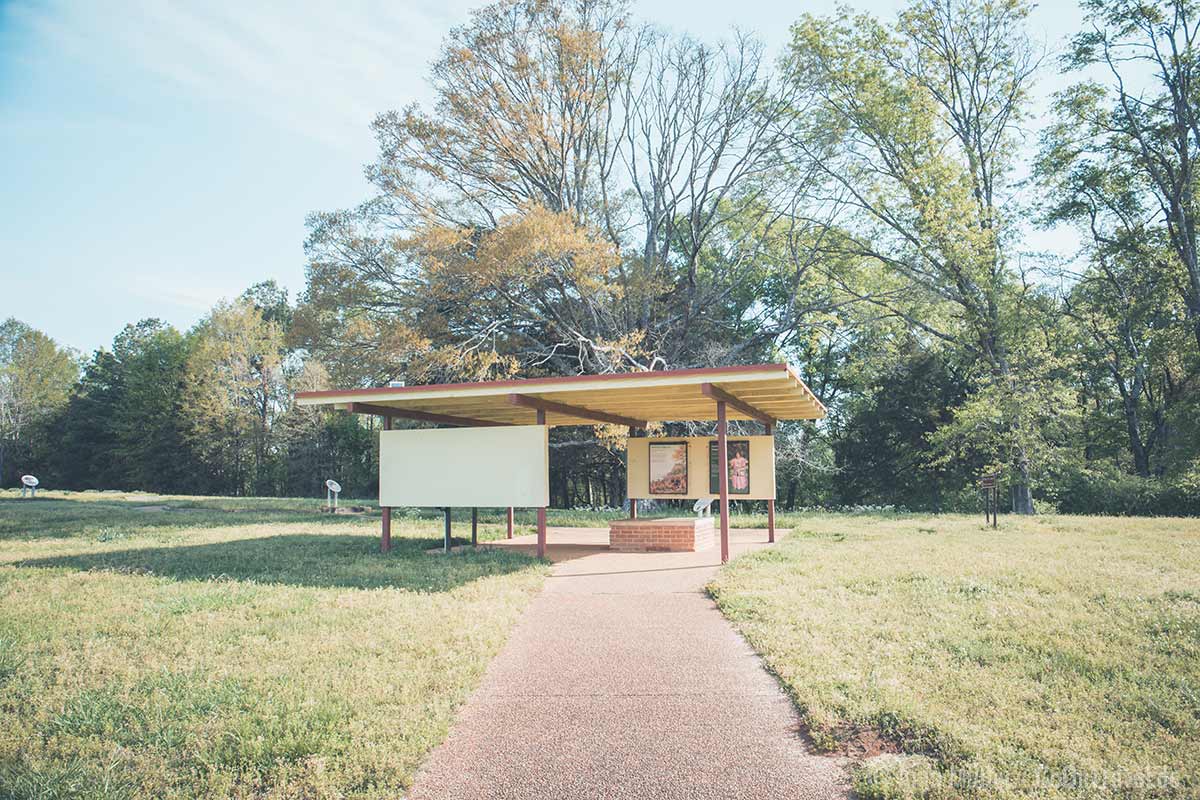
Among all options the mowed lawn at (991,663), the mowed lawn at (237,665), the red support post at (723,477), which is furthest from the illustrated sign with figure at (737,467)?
the mowed lawn at (237,665)

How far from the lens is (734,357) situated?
2705 cm

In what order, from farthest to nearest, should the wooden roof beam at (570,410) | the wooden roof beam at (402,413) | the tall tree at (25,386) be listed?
the tall tree at (25,386) → the wooden roof beam at (402,413) → the wooden roof beam at (570,410)

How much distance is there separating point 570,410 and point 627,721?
9.35m

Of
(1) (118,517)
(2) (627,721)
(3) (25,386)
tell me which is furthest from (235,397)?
(2) (627,721)

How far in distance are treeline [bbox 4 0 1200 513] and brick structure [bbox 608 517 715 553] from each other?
828cm

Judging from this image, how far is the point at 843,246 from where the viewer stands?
92.3 feet

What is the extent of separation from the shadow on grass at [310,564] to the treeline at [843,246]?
9.32 metres

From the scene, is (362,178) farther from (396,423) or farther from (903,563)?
(903,563)

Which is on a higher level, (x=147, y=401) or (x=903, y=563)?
(x=147, y=401)

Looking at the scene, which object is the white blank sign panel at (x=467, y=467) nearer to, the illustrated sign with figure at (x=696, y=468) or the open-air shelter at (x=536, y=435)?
the open-air shelter at (x=536, y=435)

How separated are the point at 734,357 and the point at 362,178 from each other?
14.0 metres

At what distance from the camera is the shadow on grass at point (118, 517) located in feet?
49.8

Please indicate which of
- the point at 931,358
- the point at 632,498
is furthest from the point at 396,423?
the point at 931,358

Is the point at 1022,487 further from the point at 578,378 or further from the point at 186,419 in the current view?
the point at 186,419
